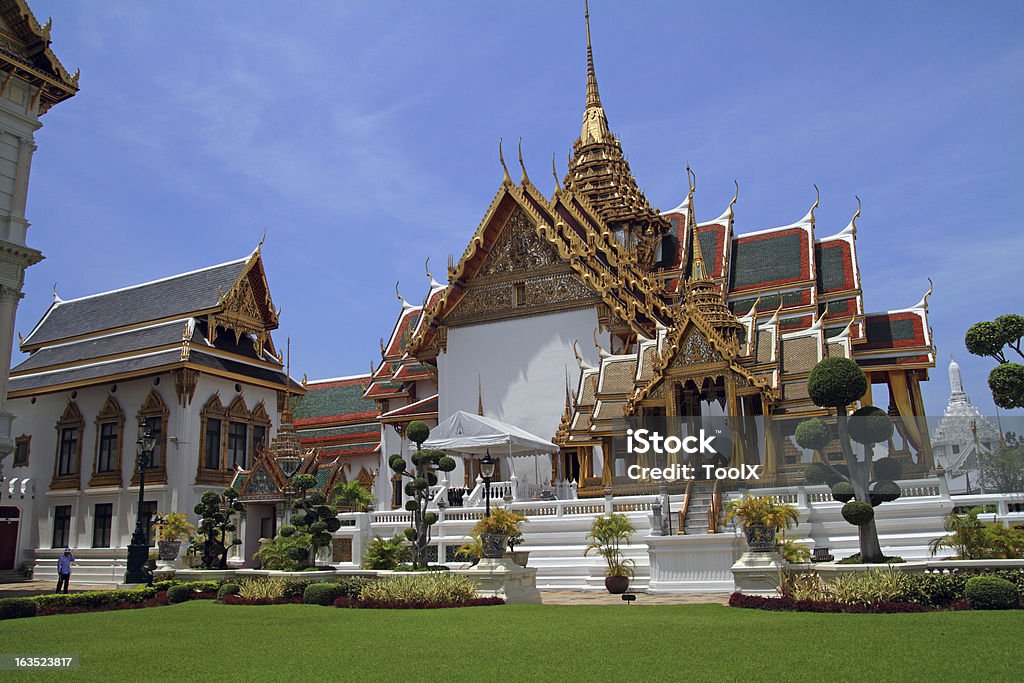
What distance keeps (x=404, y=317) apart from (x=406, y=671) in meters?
26.5

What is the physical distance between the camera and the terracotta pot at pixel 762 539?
11344 mm

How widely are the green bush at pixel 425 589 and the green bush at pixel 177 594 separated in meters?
4.18

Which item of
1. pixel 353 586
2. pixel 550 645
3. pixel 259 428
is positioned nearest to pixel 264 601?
pixel 353 586

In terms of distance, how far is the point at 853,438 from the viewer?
12.5 meters

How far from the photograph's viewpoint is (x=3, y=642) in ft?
30.8

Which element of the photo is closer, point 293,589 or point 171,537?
point 293,589

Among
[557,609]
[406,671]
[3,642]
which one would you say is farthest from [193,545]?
[406,671]

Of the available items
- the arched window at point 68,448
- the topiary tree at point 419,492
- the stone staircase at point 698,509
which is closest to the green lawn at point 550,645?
the topiary tree at point 419,492

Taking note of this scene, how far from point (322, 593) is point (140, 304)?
65.7 ft

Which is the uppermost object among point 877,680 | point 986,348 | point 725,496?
point 986,348

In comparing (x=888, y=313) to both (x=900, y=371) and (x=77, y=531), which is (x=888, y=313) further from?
(x=77, y=531)

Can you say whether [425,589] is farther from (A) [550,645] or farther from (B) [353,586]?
(A) [550,645]

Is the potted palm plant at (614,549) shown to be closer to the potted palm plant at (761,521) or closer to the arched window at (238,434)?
the potted palm plant at (761,521)

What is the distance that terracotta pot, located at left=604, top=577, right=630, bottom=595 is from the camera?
1434cm
